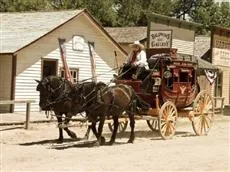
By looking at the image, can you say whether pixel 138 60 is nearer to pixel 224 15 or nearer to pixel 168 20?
pixel 168 20

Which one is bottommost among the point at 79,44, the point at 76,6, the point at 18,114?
the point at 18,114

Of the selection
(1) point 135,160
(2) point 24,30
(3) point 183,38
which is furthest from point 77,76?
(1) point 135,160

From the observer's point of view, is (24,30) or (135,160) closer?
(135,160)

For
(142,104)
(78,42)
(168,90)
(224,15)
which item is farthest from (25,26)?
(224,15)

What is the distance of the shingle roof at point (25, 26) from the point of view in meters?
23.7

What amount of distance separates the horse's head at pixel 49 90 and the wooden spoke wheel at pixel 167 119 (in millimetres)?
3384

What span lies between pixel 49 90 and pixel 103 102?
1.36m

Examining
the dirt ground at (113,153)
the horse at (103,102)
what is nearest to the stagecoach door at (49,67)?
the dirt ground at (113,153)

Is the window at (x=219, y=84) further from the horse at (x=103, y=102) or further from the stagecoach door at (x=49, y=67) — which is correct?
the horse at (x=103, y=102)

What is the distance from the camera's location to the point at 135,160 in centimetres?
1142

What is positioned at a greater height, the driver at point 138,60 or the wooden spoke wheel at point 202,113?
the driver at point 138,60

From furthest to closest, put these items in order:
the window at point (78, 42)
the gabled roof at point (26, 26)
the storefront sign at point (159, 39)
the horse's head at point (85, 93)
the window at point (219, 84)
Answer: the window at point (219, 84), the storefront sign at point (159, 39), the window at point (78, 42), the gabled roof at point (26, 26), the horse's head at point (85, 93)

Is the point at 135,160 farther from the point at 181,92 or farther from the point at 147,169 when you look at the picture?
the point at 181,92

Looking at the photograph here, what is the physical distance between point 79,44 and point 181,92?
34.3 feet
